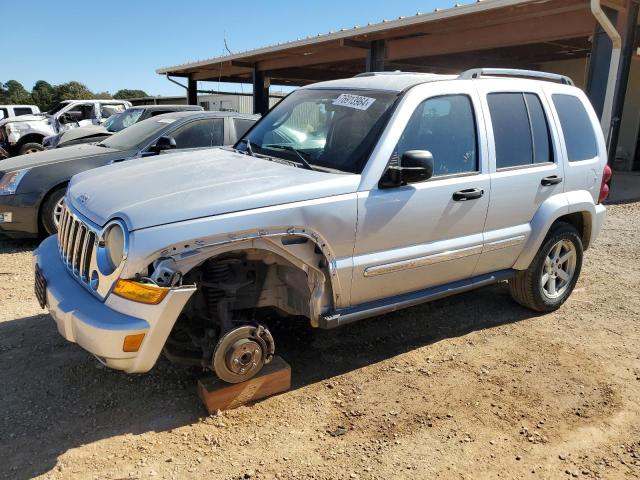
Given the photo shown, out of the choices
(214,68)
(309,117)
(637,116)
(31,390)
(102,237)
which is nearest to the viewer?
(102,237)

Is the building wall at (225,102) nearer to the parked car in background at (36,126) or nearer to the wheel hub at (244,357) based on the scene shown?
the parked car in background at (36,126)

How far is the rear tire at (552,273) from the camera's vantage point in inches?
178

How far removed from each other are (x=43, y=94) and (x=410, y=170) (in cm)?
6487

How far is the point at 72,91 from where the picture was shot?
55906 millimetres

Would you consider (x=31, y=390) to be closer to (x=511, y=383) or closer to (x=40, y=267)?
(x=40, y=267)

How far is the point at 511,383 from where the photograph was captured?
3.58m

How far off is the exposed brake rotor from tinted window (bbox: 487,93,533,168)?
7.24ft

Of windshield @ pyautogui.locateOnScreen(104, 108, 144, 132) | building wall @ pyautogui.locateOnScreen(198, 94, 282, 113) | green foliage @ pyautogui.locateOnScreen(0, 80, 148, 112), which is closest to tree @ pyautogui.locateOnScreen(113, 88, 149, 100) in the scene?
green foliage @ pyautogui.locateOnScreen(0, 80, 148, 112)

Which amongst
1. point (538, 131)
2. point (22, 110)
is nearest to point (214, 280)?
point (538, 131)

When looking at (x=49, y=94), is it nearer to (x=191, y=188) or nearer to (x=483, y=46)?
(x=483, y=46)

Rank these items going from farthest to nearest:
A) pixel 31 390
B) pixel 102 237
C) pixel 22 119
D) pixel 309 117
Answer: pixel 22 119 < pixel 309 117 < pixel 31 390 < pixel 102 237

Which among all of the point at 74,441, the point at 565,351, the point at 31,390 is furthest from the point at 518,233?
the point at 31,390

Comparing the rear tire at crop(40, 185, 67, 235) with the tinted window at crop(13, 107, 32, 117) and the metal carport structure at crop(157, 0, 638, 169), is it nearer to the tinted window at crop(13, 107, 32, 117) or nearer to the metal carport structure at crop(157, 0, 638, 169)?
the metal carport structure at crop(157, 0, 638, 169)

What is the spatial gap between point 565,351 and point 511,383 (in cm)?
78
